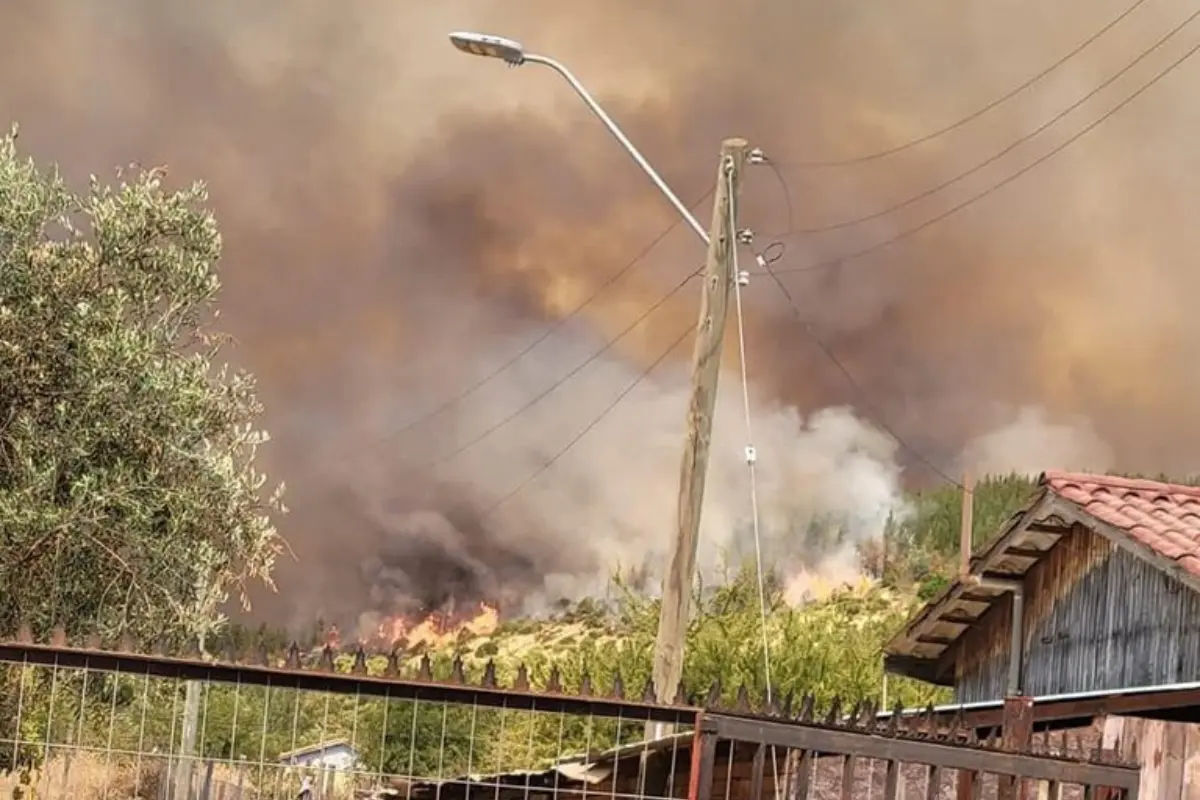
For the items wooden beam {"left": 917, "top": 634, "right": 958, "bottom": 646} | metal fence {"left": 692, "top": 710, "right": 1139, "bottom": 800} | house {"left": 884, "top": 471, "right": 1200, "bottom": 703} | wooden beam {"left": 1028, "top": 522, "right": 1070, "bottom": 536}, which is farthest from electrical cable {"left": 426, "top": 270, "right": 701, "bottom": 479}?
metal fence {"left": 692, "top": 710, "right": 1139, "bottom": 800}

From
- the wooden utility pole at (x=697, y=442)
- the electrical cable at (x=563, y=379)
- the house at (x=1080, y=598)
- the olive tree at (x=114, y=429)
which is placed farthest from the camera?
the electrical cable at (x=563, y=379)

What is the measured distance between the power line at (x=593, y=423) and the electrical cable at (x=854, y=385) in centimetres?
211

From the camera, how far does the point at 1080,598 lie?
37.4 feet

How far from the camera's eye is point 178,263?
50.2 ft

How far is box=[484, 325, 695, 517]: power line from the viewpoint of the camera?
30.4 metres

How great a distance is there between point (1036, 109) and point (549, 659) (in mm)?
13547

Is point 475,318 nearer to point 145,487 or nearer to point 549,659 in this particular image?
point 549,659

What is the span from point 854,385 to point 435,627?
9.68 meters

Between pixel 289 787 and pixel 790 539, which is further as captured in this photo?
pixel 790 539

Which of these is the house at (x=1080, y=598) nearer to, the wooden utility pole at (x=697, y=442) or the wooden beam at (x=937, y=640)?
the wooden beam at (x=937, y=640)

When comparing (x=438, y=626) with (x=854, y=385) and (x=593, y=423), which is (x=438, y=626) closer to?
(x=593, y=423)

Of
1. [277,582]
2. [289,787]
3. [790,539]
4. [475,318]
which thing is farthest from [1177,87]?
[289,787]

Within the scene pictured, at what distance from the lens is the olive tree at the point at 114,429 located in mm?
14078

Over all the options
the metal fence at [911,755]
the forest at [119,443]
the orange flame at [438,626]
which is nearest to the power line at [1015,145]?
the orange flame at [438,626]
